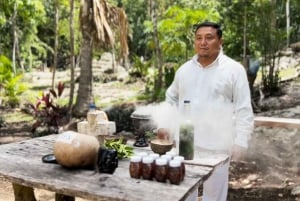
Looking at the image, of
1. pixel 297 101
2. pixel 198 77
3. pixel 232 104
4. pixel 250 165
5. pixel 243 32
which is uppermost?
pixel 243 32

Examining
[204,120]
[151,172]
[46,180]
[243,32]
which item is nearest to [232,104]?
[204,120]

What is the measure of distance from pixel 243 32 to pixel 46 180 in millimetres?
8691

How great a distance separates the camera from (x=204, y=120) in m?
2.88

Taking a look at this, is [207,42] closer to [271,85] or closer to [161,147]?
[161,147]

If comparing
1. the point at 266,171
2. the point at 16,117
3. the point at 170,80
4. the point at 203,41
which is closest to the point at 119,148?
the point at 203,41

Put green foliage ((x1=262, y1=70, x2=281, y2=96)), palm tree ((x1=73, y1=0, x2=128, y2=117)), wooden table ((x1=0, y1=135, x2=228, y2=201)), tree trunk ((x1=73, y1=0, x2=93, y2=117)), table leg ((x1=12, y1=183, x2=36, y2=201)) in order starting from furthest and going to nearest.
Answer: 1. green foliage ((x1=262, y1=70, x2=281, y2=96))
2. tree trunk ((x1=73, y1=0, x2=93, y2=117))
3. palm tree ((x1=73, y1=0, x2=128, y2=117))
4. table leg ((x1=12, y1=183, x2=36, y2=201))
5. wooden table ((x1=0, y1=135, x2=228, y2=201))

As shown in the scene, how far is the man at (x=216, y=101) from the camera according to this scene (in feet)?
9.06

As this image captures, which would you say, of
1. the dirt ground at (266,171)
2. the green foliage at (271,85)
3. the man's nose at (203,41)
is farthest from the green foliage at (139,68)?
the man's nose at (203,41)

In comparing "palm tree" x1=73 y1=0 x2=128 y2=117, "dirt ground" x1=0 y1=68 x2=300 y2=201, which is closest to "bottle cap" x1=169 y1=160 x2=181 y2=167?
"dirt ground" x1=0 y1=68 x2=300 y2=201

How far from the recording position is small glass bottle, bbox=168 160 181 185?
80.2 inches

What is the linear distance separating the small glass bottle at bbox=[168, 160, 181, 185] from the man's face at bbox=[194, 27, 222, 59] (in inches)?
40.2

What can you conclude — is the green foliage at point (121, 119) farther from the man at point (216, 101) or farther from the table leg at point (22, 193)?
the man at point (216, 101)

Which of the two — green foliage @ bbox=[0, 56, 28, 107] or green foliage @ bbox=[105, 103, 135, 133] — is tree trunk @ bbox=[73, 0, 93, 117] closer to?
green foliage @ bbox=[105, 103, 135, 133]

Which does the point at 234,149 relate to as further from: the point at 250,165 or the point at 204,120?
the point at 250,165
